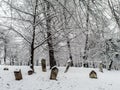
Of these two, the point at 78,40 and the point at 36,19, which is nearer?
the point at 36,19

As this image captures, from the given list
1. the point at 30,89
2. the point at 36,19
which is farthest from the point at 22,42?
the point at 30,89

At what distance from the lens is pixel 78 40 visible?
15016 mm

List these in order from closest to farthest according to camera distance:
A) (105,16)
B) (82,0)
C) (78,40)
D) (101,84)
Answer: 1. (82,0)
2. (105,16)
3. (101,84)
4. (78,40)

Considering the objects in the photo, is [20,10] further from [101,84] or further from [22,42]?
[101,84]

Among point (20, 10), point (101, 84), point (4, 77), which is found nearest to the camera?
point (101, 84)

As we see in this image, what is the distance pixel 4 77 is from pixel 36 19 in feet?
13.9

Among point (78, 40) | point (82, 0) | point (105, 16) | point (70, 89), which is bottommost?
point (70, 89)

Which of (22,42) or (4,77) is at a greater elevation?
(22,42)

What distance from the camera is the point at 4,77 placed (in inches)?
391

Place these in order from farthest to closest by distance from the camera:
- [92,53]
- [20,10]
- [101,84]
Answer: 1. [92,53]
2. [20,10]
3. [101,84]

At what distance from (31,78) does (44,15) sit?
4.27m

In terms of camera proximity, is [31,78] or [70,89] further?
[31,78]

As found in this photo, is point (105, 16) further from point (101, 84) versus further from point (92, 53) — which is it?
point (92, 53)


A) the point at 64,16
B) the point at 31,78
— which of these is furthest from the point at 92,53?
→ the point at 64,16
